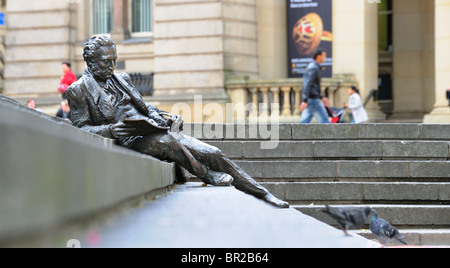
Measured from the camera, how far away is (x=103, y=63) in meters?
8.09

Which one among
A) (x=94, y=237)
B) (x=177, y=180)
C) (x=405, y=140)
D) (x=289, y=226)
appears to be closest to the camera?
(x=94, y=237)

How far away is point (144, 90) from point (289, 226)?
66.1 feet

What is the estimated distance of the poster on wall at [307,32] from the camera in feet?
78.6

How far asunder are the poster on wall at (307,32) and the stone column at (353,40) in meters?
0.28

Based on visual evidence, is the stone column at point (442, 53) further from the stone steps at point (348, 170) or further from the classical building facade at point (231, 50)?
the stone steps at point (348, 170)

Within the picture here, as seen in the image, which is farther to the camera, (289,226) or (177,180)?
(177,180)

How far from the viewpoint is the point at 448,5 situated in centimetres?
2286

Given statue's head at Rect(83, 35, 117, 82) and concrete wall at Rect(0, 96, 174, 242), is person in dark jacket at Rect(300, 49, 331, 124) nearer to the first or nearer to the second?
statue's head at Rect(83, 35, 117, 82)

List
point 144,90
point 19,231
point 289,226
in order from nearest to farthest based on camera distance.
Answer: point 19,231 < point 289,226 < point 144,90

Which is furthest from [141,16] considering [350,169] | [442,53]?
[350,169]

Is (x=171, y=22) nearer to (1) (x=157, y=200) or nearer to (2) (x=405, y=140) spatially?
(2) (x=405, y=140)

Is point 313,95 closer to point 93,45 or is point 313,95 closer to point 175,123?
point 175,123

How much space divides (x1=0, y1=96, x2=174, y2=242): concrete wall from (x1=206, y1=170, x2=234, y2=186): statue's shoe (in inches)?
211

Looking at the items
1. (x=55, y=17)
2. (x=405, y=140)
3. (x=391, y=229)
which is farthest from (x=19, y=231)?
(x=55, y=17)
